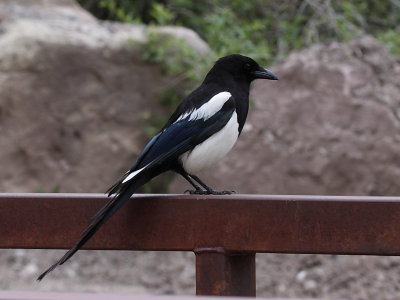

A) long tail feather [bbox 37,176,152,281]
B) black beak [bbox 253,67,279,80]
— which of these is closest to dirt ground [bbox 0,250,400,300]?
black beak [bbox 253,67,279,80]

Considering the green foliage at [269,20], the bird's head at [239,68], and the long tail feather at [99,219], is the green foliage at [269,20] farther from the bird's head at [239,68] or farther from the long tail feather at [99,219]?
the long tail feather at [99,219]

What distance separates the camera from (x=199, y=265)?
87.9 inches

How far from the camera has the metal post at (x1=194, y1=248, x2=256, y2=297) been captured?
2.18 metres

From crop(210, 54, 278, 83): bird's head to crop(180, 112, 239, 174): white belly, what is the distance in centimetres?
38

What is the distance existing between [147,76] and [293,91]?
1122 mm

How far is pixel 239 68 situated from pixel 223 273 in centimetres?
162

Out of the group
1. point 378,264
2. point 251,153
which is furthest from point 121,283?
point 378,264

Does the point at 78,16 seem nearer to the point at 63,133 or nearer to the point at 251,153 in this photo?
the point at 63,133

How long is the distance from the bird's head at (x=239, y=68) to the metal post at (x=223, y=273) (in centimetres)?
145

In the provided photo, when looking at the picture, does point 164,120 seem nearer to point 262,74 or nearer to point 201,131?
point 262,74

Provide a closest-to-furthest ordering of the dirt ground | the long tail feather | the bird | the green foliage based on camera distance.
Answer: the long tail feather → the bird → the dirt ground → the green foliage

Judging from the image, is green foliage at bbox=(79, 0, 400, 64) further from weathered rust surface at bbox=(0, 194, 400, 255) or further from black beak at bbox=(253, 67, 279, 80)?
weathered rust surface at bbox=(0, 194, 400, 255)

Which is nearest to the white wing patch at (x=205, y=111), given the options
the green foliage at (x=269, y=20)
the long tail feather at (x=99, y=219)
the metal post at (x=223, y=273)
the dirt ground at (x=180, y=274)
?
the long tail feather at (x=99, y=219)

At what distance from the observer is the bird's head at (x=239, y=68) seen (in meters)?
3.65
